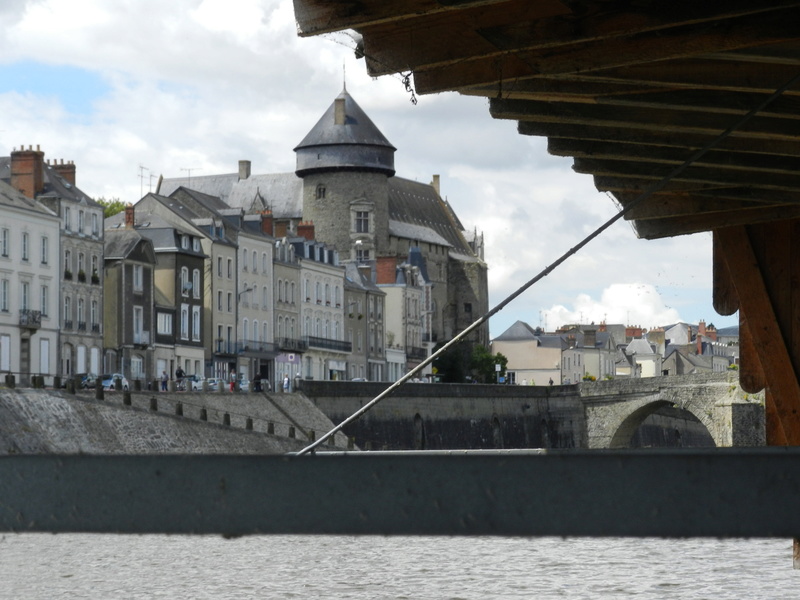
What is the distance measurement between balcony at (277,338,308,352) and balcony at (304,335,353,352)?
629 millimetres

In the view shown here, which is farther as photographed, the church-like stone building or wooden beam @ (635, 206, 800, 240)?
the church-like stone building

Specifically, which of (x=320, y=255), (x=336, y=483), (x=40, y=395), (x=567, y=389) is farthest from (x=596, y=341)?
(x=336, y=483)

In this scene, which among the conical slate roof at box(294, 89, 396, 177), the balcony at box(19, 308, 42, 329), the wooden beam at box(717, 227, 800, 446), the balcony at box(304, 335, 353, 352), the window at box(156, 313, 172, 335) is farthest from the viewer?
the conical slate roof at box(294, 89, 396, 177)

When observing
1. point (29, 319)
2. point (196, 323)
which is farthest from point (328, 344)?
point (29, 319)

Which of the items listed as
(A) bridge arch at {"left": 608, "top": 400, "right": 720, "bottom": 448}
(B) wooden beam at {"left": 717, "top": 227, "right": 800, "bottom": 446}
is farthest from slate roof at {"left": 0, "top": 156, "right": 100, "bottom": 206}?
(B) wooden beam at {"left": 717, "top": 227, "right": 800, "bottom": 446}

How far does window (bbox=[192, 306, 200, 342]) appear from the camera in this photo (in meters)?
60.9

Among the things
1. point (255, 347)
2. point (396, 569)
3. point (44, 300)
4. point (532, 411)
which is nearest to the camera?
point (396, 569)

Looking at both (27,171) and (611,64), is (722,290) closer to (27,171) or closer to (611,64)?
(611,64)

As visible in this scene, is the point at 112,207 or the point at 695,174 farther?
the point at 112,207

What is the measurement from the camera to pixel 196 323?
61.3 meters

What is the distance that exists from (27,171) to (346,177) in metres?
43.0

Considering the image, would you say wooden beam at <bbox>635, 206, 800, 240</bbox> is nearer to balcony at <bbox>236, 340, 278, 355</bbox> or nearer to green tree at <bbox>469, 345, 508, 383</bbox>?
balcony at <bbox>236, 340, 278, 355</bbox>

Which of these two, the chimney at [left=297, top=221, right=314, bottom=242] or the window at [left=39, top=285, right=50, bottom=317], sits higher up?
the chimney at [left=297, top=221, right=314, bottom=242]

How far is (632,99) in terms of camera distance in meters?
5.73
